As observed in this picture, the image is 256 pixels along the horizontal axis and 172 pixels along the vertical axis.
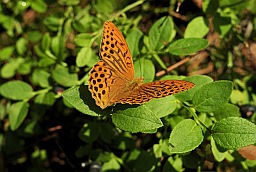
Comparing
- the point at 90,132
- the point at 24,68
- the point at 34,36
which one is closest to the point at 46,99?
the point at 90,132

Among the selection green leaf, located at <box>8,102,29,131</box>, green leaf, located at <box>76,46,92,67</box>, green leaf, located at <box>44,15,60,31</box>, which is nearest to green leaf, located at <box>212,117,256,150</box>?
green leaf, located at <box>76,46,92,67</box>

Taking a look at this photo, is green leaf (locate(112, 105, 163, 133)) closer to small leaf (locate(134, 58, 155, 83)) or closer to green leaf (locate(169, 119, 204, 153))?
green leaf (locate(169, 119, 204, 153))

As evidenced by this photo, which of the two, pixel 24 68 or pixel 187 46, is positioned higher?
pixel 187 46

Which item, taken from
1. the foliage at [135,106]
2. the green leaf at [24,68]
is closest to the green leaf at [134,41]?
the foliage at [135,106]

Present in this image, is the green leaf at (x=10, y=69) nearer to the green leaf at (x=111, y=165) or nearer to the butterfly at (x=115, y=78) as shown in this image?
the green leaf at (x=111, y=165)

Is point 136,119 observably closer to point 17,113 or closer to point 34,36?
point 17,113
